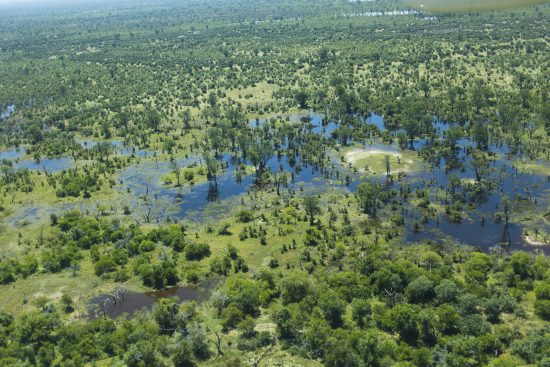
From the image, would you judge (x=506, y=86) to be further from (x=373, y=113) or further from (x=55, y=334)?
(x=55, y=334)

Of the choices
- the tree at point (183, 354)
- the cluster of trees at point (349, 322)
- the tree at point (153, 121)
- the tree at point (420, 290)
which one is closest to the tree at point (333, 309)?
the cluster of trees at point (349, 322)

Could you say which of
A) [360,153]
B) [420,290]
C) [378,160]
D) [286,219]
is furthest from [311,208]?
[360,153]

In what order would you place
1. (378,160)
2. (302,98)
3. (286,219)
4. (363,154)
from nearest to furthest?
(286,219) < (378,160) < (363,154) < (302,98)

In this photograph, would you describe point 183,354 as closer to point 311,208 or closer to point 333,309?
point 333,309

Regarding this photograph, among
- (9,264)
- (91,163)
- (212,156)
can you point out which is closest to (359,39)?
(212,156)

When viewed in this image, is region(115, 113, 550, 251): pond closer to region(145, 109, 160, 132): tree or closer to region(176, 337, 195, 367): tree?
region(145, 109, 160, 132): tree

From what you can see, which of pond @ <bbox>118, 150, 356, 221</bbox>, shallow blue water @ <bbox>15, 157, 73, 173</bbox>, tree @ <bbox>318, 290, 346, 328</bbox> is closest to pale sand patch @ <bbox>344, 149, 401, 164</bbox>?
pond @ <bbox>118, 150, 356, 221</bbox>

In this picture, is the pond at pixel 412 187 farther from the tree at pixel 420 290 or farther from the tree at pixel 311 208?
the tree at pixel 420 290
